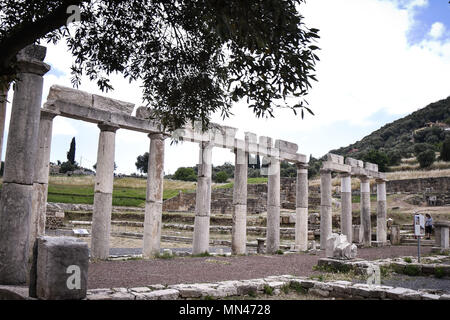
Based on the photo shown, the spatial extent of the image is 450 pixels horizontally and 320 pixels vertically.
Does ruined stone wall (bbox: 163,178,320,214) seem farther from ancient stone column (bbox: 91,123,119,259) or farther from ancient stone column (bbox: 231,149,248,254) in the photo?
ancient stone column (bbox: 91,123,119,259)

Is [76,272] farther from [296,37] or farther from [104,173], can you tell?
[104,173]

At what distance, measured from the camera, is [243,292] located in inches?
338

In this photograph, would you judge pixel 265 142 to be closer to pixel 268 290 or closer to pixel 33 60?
pixel 268 290

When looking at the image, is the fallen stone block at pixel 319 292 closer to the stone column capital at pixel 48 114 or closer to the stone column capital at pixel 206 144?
the stone column capital at pixel 206 144

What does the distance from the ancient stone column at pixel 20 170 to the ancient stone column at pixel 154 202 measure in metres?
6.87

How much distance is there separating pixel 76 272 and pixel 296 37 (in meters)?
4.73

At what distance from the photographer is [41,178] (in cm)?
1240

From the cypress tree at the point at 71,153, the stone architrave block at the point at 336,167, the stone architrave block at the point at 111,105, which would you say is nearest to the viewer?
the stone architrave block at the point at 111,105

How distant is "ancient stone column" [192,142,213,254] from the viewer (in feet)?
54.5

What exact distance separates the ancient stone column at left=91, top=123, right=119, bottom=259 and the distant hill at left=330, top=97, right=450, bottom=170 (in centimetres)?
5980

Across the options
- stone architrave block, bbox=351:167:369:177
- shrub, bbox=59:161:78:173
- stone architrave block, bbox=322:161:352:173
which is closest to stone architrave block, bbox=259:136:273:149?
stone architrave block, bbox=322:161:352:173

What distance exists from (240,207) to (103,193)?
6.60 m

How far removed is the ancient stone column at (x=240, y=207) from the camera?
58.4 feet

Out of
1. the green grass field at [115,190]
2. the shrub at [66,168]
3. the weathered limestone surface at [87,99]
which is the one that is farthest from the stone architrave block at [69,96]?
the shrub at [66,168]
